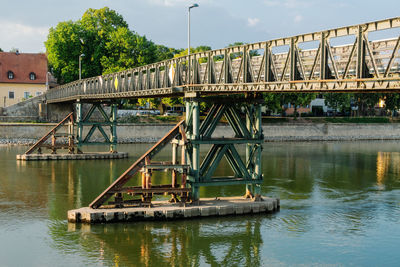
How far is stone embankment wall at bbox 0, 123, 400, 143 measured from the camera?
76.6 metres

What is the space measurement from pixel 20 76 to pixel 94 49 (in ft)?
52.1

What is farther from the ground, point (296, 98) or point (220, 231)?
point (296, 98)

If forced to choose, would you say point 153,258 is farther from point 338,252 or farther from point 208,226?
point 338,252

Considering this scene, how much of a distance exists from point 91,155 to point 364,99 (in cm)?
6240

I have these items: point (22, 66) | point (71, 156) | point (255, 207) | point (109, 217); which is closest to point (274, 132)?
point (71, 156)

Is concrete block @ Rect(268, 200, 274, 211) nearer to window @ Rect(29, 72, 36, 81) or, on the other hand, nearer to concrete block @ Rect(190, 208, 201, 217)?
concrete block @ Rect(190, 208, 201, 217)

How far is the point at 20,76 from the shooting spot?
10044cm

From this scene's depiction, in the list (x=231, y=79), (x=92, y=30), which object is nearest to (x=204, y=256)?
(x=231, y=79)

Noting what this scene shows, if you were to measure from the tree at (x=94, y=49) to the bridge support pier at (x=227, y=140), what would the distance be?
60.1 m

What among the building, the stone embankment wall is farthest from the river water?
the building

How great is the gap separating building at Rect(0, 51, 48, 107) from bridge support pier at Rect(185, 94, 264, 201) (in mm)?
74474

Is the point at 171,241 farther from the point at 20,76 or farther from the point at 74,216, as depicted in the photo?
the point at 20,76

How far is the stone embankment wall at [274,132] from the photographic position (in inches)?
3016

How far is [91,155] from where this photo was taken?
192 ft
